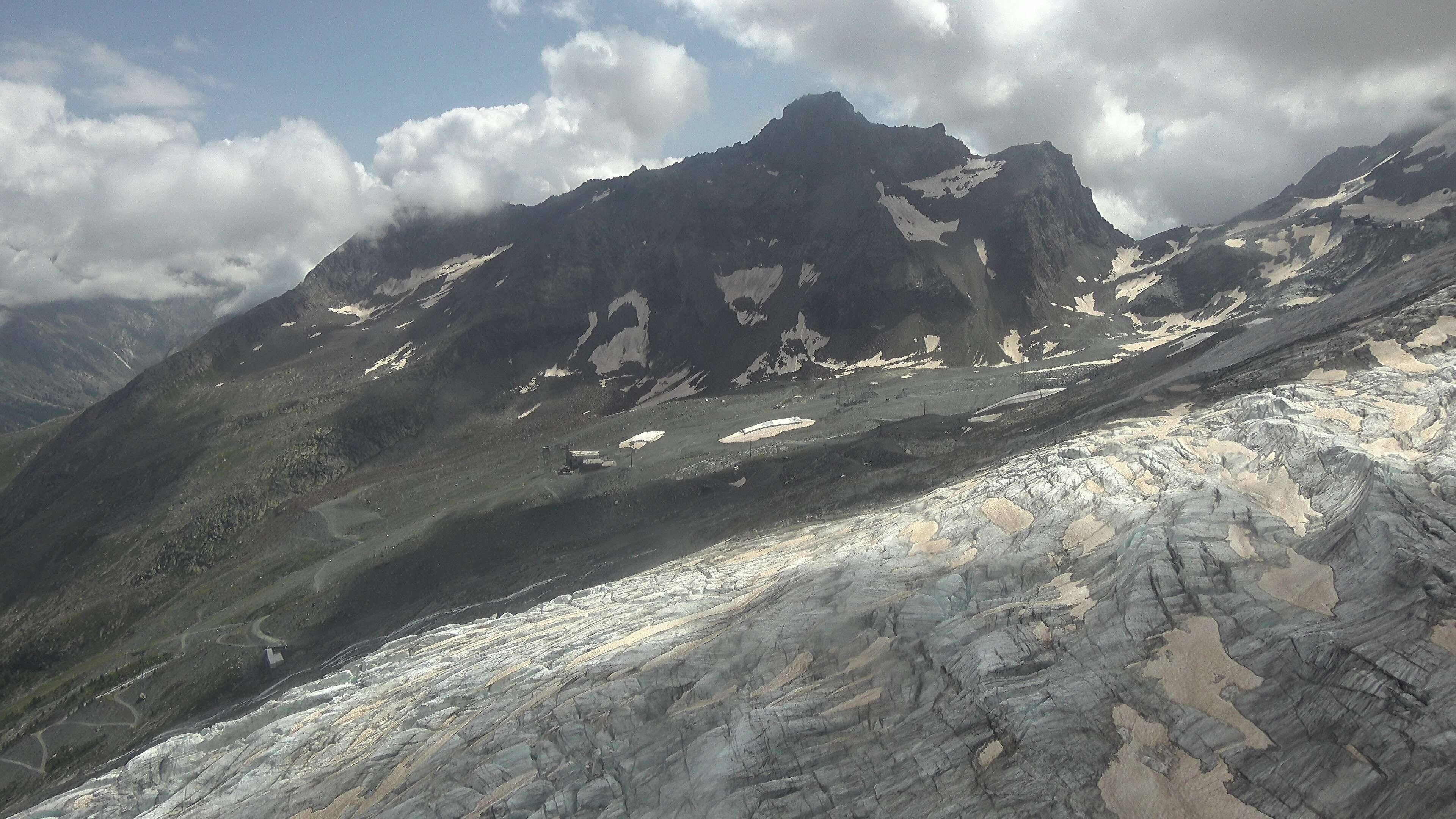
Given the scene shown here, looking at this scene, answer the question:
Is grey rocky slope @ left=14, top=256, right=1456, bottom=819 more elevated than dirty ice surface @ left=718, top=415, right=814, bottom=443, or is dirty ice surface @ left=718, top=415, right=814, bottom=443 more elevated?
dirty ice surface @ left=718, top=415, right=814, bottom=443

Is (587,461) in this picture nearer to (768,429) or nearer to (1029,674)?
(768,429)

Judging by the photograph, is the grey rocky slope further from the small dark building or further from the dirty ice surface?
the dirty ice surface

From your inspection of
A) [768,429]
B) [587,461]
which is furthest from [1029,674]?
[768,429]

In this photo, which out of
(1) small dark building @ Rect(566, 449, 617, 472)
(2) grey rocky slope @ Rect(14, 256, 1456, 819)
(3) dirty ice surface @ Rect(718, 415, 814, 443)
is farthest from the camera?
(3) dirty ice surface @ Rect(718, 415, 814, 443)

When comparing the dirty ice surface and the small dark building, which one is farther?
the dirty ice surface

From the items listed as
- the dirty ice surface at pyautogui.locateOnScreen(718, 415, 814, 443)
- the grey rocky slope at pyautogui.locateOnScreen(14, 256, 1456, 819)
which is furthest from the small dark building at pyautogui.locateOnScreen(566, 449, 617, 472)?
the grey rocky slope at pyautogui.locateOnScreen(14, 256, 1456, 819)

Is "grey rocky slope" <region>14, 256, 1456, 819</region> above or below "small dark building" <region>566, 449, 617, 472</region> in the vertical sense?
below

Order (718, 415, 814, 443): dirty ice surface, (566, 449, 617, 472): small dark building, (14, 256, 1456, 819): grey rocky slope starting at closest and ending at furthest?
(14, 256, 1456, 819): grey rocky slope
(566, 449, 617, 472): small dark building
(718, 415, 814, 443): dirty ice surface

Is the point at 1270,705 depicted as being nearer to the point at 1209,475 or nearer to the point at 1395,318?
the point at 1209,475

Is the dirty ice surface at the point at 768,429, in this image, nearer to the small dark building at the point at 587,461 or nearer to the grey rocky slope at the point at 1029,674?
the small dark building at the point at 587,461
